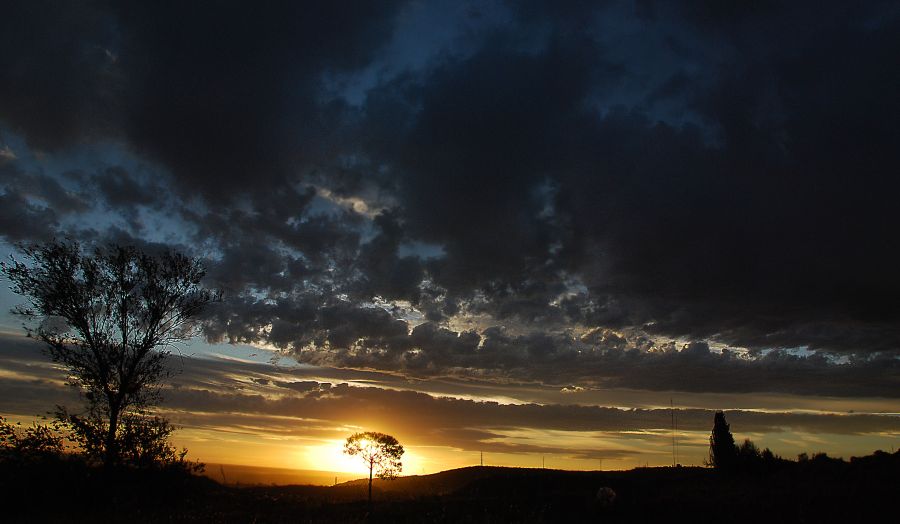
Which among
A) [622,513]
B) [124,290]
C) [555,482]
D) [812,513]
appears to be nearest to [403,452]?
[555,482]

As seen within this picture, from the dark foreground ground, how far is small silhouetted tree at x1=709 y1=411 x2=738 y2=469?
5.61 metres

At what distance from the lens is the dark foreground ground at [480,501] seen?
80.8ft

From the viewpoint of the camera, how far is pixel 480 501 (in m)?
47.1

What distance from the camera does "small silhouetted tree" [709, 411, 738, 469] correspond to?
286 feet

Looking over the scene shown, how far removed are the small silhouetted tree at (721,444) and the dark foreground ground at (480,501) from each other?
18.4 feet

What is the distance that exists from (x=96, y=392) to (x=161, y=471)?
213 inches

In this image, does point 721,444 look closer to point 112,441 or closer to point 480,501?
point 480,501

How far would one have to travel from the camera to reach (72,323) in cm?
2902

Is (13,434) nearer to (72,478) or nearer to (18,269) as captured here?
(72,478)

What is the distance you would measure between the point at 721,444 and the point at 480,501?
59788 mm

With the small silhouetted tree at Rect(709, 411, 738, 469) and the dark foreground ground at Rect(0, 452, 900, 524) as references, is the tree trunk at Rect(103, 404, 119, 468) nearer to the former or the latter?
the dark foreground ground at Rect(0, 452, 900, 524)

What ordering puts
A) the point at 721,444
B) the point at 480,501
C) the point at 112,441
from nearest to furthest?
the point at 112,441, the point at 480,501, the point at 721,444

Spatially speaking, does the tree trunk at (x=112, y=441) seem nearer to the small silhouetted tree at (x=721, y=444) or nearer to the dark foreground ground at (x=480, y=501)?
the dark foreground ground at (x=480, y=501)

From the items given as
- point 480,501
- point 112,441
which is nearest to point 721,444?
point 480,501
